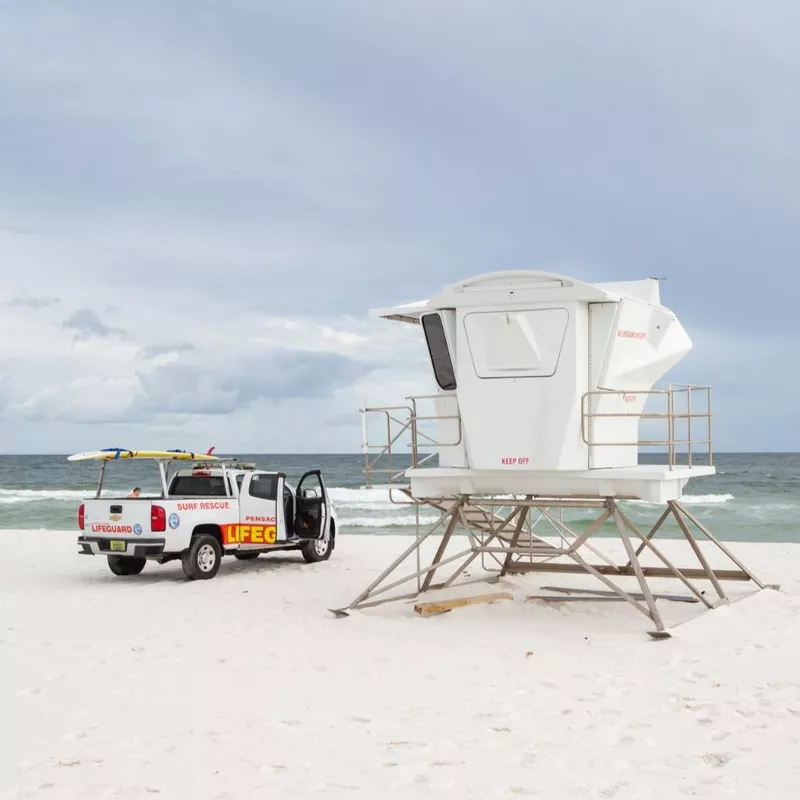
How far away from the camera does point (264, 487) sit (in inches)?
637

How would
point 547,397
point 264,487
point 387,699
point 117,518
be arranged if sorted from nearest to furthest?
point 387,699
point 547,397
point 117,518
point 264,487

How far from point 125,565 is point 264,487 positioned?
2.72m

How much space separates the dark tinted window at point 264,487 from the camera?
16.0 metres

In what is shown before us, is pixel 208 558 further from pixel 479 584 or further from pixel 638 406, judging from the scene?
pixel 638 406

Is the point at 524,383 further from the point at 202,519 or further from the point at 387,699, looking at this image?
the point at 202,519

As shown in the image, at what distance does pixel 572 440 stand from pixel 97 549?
26.4 feet

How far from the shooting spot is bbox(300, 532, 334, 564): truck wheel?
17.3m

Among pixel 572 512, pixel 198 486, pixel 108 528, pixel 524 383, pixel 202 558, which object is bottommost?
pixel 572 512

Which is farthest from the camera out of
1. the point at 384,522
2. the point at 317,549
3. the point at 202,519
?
the point at 384,522

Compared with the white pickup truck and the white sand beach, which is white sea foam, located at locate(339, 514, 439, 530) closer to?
the white pickup truck

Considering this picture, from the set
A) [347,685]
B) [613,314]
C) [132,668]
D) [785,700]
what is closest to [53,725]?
[132,668]

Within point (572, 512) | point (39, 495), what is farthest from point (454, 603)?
point (39, 495)

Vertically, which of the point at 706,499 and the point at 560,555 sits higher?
the point at 560,555

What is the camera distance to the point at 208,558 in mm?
15320
